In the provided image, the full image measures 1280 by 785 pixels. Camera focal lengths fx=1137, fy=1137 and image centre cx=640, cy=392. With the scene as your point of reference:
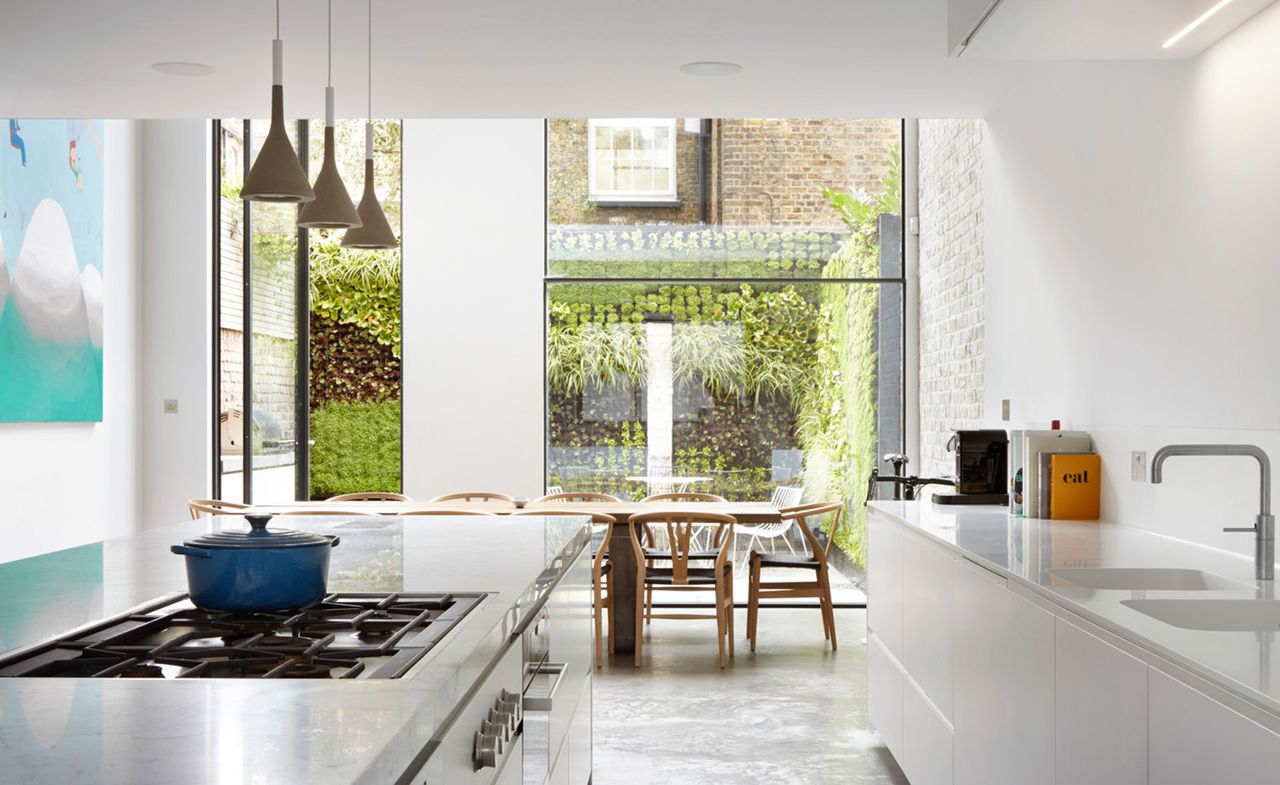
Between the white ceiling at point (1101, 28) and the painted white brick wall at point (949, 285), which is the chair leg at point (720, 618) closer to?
the painted white brick wall at point (949, 285)

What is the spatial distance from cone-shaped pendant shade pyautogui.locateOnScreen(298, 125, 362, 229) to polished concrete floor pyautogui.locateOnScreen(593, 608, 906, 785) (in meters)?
2.12

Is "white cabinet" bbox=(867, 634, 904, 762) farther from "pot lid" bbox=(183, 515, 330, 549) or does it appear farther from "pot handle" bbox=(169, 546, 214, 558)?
"pot handle" bbox=(169, 546, 214, 558)

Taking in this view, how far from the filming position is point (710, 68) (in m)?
4.78

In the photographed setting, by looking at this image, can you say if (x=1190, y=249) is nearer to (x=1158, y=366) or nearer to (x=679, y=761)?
(x=1158, y=366)

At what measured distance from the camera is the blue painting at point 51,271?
20.6ft

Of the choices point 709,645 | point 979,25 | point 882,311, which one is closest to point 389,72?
point 979,25

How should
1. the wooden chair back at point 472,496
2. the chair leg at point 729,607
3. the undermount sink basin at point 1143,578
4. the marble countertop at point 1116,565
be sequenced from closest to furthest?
the marble countertop at point 1116,565 < the undermount sink basin at point 1143,578 < the chair leg at point 729,607 < the wooden chair back at point 472,496

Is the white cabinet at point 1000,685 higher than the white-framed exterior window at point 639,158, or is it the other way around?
the white-framed exterior window at point 639,158

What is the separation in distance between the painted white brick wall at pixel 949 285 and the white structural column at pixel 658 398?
5.50 ft

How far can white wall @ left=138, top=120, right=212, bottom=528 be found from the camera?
7.88m

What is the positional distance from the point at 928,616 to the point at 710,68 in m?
2.54

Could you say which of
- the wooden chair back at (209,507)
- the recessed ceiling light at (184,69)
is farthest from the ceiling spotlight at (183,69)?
the wooden chair back at (209,507)

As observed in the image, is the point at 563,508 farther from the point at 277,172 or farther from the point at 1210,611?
the point at 1210,611

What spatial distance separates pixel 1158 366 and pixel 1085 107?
3.72ft
